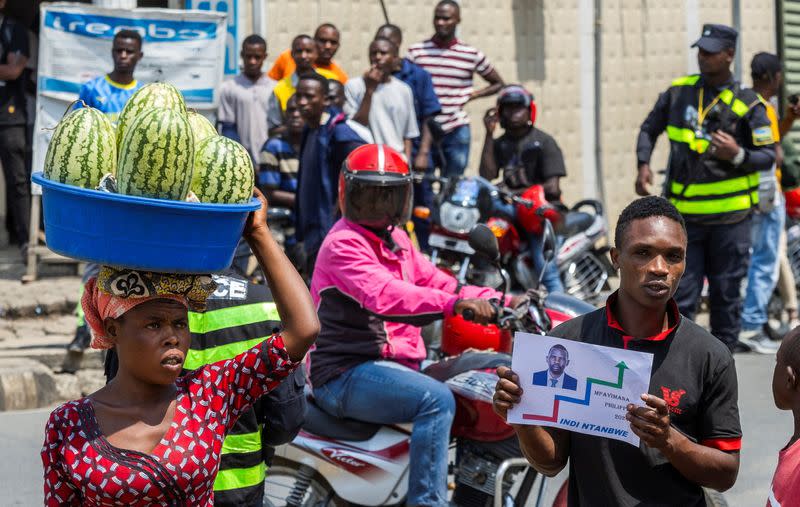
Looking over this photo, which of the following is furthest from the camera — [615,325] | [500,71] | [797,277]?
[500,71]

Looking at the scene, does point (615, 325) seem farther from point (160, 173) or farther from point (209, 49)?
point (209, 49)

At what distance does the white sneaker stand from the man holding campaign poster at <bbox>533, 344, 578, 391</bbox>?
23.5 feet

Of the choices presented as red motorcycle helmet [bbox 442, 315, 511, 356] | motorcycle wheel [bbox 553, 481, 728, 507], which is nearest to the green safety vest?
red motorcycle helmet [bbox 442, 315, 511, 356]

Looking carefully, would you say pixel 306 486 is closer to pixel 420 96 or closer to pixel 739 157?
pixel 739 157

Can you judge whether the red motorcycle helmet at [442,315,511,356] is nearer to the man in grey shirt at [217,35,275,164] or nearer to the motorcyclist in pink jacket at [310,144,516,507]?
the motorcyclist in pink jacket at [310,144,516,507]

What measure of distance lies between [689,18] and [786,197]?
15.2 ft

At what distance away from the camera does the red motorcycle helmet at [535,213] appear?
29.9 feet

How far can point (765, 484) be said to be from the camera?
7.13 m

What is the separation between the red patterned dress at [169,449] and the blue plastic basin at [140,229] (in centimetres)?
40

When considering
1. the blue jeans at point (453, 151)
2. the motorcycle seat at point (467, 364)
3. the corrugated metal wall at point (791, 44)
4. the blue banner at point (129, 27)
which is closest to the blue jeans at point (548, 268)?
the blue jeans at point (453, 151)

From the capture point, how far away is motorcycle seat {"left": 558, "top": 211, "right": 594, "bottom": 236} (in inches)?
378

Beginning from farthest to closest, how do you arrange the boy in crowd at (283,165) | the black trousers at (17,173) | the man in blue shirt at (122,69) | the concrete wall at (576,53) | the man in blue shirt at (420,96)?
1. the concrete wall at (576,53)
2. the man in blue shirt at (420,96)
3. the black trousers at (17,173)
4. the boy in crowd at (283,165)
5. the man in blue shirt at (122,69)

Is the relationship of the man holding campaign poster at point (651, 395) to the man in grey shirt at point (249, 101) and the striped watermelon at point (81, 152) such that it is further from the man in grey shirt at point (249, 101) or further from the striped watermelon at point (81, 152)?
the man in grey shirt at point (249, 101)

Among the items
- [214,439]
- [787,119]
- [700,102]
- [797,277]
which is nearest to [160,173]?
[214,439]
